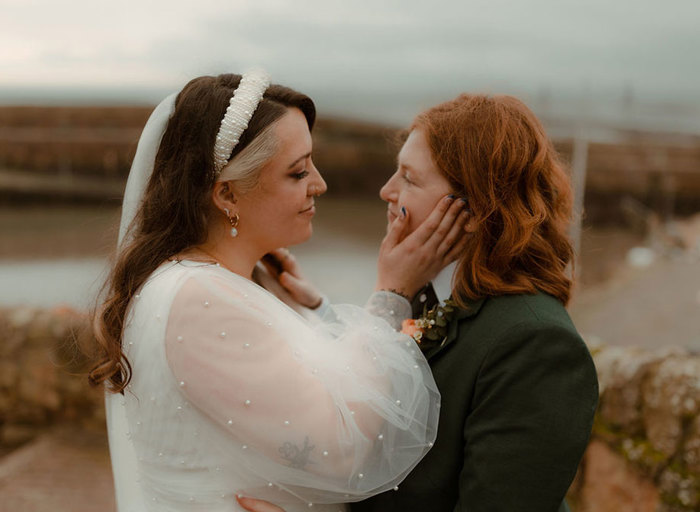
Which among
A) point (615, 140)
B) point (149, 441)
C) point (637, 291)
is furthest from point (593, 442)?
point (615, 140)

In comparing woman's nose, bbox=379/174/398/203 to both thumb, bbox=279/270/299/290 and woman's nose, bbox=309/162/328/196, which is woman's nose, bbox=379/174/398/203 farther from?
thumb, bbox=279/270/299/290

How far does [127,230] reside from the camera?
1.90 metres

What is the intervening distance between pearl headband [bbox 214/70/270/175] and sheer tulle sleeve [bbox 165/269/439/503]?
33 cm

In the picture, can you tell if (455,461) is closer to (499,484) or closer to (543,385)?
(499,484)

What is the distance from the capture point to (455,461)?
1651 mm

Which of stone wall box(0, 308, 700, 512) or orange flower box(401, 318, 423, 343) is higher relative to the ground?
orange flower box(401, 318, 423, 343)

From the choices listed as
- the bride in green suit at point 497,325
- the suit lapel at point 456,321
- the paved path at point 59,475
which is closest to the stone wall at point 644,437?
the bride in green suit at point 497,325

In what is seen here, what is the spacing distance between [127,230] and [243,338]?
0.61m

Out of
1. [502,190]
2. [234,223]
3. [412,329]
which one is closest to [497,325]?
[412,329]

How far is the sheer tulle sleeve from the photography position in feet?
4.99

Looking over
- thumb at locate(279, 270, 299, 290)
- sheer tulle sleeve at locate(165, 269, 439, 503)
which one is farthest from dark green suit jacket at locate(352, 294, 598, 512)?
thumb at locate(279, 270, 299, 290)

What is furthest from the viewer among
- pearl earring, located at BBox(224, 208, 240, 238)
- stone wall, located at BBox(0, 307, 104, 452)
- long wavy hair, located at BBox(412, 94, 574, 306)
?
stone wall, located at BBox(0, 307, 104, 452)

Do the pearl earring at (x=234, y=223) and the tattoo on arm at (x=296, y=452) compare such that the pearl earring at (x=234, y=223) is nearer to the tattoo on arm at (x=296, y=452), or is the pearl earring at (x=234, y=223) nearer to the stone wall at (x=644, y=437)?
the tattoo on arm at (x=296, y=452)

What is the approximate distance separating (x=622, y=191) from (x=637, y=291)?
6.63m
